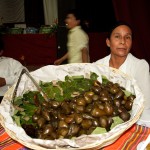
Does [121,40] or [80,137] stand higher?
[121,40]

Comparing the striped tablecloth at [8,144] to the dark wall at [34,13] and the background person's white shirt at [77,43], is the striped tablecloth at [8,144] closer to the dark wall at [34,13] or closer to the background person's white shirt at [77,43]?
the background person's white shirt at [77,43]

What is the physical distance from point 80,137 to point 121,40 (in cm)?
85

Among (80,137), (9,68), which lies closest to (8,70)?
(9,68)

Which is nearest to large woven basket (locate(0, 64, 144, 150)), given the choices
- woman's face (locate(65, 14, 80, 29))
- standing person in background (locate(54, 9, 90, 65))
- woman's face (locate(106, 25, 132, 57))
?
woman's face (locate(106, 25, 132, 57))

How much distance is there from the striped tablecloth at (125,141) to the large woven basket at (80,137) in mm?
108

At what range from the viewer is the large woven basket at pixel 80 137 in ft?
2.61

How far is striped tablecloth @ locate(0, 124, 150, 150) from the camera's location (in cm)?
97

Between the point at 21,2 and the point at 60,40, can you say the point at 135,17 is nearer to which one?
the point at 60,40

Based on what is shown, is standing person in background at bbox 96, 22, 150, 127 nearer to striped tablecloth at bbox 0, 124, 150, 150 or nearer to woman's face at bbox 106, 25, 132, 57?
woman's face at bbox 106, 25, 132, 57

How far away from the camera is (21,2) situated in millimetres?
9281

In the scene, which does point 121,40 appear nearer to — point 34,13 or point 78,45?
point 78,45

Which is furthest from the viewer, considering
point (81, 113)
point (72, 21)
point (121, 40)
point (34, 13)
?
point (34, 13)

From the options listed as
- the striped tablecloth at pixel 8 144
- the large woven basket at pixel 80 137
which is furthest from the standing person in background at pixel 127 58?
the striped tablecloth at pixel 8 144

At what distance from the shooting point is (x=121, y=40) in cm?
150
